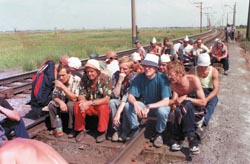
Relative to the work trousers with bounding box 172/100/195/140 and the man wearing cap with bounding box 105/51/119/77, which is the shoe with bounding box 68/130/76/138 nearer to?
the man wearing cap with bounding box 105/51/119/77

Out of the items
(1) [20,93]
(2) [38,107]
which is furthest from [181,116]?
(1) [20,93]

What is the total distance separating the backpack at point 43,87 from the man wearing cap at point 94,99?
1029 millimetres

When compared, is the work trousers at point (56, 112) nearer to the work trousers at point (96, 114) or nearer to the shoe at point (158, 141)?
the work trousers at point (96, 114)

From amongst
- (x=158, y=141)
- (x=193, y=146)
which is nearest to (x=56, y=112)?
(x=158, y=141)

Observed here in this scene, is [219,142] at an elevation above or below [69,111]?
below

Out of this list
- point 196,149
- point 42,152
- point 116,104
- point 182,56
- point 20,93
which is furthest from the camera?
point 182,56

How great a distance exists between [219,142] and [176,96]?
1.02 m

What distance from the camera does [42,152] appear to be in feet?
6.28

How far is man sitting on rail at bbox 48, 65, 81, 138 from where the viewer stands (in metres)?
5.47

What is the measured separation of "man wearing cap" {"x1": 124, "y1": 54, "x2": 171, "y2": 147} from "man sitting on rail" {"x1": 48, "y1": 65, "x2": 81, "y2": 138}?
1.04 meters

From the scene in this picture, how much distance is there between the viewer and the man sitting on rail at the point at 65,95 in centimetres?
547

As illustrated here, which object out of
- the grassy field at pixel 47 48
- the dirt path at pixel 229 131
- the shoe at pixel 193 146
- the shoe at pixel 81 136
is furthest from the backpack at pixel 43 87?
the grassy field at pixel 47 48

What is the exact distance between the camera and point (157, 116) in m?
4.95

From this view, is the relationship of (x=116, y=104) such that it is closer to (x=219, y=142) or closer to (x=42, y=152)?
(x=219, y=142)
